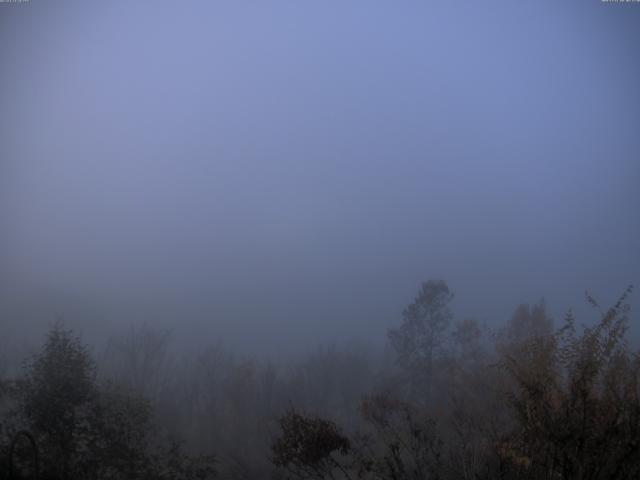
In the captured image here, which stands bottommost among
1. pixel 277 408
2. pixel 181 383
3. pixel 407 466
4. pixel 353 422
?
pixel 407 466

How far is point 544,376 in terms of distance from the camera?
33.0ft

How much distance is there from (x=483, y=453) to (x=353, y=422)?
36.2 m

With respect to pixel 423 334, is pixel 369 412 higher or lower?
lower

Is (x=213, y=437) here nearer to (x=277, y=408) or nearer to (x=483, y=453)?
(x=277, y=408)

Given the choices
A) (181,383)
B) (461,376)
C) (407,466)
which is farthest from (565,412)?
(181,383)

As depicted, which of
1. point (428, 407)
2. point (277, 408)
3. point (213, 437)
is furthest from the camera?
point (277, 408)

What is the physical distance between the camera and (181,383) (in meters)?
67.7

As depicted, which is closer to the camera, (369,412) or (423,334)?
(369,412)

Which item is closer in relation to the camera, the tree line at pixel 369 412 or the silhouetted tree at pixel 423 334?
the tree line at pixel 369 412

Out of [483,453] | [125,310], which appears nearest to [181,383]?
[483,453]

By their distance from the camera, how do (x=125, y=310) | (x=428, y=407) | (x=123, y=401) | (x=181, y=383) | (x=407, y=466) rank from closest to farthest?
(x=123, y=401)
(x=407, y=466)
(x=428, y=407)
(x=181, y=383)
(x=125, y=310)

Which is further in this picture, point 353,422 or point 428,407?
point 353,422

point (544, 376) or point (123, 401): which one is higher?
point (123, 401)

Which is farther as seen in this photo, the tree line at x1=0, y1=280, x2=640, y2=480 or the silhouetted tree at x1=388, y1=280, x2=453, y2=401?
the silhouetted tree at x1=388, y1=280, x2=453, y2=401
